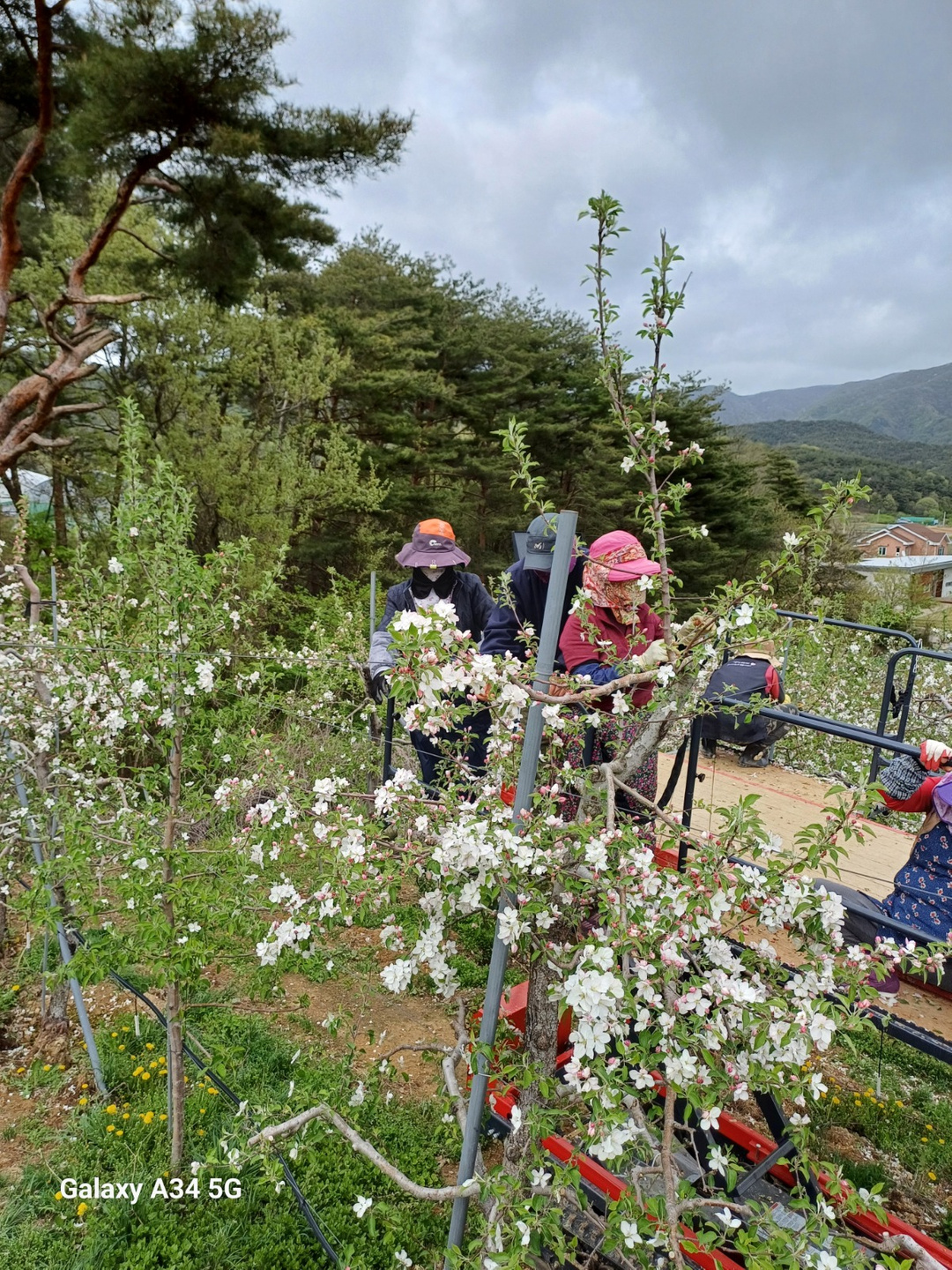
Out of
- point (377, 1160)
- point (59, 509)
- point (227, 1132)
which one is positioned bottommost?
point (227, 1132)

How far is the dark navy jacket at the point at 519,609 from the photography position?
2869 mm

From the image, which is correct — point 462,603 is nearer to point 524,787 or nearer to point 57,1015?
point 524,787

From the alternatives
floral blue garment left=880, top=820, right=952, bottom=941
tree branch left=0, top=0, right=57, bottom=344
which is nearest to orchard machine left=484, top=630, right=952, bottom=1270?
floral blue garment left=880, top=820, right=952, bottom=941

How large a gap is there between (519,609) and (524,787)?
169 cm

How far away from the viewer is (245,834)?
94.6 inches

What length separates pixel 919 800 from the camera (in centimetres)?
259

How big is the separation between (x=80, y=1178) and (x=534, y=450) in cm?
1845

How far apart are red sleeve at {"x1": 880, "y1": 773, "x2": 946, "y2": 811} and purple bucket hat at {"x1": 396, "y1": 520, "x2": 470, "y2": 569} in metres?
2.18

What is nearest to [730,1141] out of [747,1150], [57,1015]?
[747,1150]

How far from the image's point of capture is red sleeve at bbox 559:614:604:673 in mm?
2432

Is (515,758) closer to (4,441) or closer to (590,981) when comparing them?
(590,981)

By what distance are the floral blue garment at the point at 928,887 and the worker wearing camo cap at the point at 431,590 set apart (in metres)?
2.06

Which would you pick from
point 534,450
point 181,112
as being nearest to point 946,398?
point 534,450

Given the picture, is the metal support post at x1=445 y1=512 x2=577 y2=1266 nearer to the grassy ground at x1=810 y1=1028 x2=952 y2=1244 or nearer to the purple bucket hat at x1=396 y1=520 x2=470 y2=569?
the grassy ground at x1=810 y1=1028 x2=952 y2=1244
